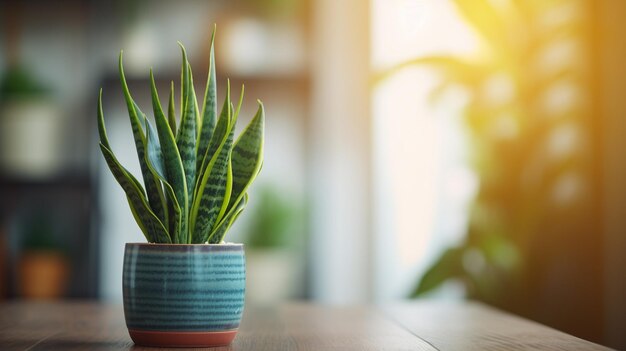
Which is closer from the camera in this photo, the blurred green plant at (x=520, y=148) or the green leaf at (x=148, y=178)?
the green leaf at (x=148, y=178)

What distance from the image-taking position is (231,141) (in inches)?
41.8

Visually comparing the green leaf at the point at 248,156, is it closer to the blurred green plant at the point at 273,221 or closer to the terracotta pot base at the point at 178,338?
the terracotta pot base at the point at 178,338

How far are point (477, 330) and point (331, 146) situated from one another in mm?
1862

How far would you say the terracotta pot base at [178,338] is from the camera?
1.03 m

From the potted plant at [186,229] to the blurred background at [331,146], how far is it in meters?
1.79

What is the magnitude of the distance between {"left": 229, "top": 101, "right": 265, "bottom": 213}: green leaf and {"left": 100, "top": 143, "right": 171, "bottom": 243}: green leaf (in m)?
0.10

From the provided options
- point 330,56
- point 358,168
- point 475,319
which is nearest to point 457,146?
point 358,168

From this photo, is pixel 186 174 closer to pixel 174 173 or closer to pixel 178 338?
pixel 174 173

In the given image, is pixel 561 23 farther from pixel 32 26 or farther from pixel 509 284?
pixel 32 26

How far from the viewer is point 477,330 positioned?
1.29 metres

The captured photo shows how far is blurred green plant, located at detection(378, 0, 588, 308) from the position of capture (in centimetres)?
296

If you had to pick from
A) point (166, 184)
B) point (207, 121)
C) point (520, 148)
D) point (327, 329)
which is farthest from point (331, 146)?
point (166, 184)

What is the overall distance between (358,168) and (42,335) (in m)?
2.04

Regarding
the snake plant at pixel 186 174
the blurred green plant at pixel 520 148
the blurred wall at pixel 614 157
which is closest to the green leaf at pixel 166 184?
the snake plant at pixel 186 174
